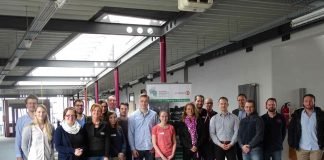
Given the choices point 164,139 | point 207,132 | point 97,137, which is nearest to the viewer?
point 97,137

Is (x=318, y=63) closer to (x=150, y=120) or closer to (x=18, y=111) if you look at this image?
(x=150, y=120)

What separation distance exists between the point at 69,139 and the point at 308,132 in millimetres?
3238

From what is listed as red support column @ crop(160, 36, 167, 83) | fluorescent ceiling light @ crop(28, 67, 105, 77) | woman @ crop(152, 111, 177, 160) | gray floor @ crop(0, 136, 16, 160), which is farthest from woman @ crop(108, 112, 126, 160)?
fluorescent ceiling light @ crop(28, 67, 105, 77)

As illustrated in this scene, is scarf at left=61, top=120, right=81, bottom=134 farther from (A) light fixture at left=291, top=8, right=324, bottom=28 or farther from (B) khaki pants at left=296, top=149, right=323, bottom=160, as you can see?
(A) light fixture at left=291, top=8, right=324, bottom=28

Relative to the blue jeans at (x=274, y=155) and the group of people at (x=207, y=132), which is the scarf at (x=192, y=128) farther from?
the blue jeans at (x=274, y=155)

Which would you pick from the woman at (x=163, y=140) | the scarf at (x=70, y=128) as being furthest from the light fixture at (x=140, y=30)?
the scarf at (x=70, y=128)

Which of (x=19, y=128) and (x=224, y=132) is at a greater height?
(x=19, y=128)

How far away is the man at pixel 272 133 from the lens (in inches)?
197

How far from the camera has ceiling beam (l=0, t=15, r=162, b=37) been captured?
21.8 feet

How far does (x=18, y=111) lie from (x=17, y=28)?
1562 centimetres

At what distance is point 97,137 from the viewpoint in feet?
13.8

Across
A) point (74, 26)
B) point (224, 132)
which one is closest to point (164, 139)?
point (224, 132)

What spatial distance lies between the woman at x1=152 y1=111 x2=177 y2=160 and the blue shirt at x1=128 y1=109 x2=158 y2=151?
18 centimetres

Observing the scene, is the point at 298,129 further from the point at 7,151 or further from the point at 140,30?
the point at 7,151
